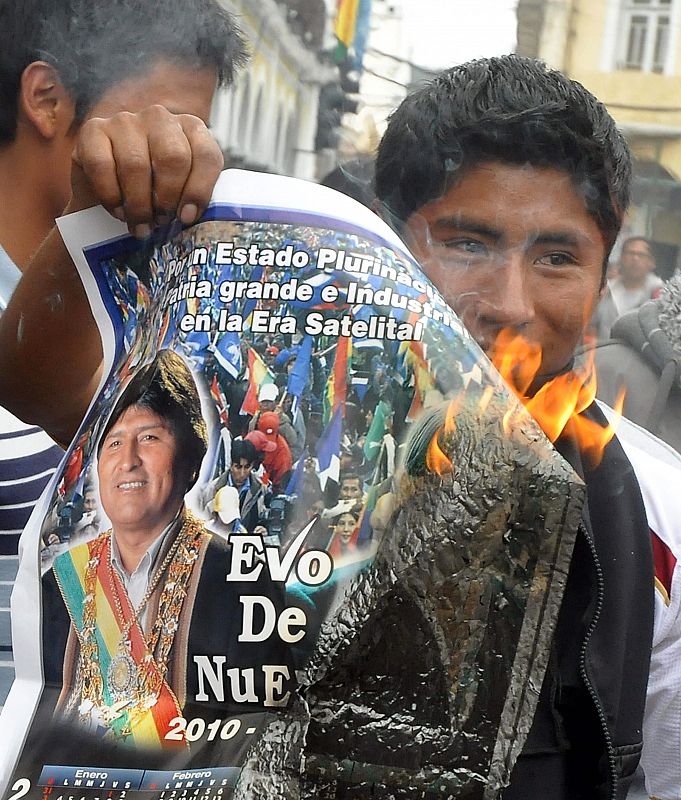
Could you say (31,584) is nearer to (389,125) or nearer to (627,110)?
(389,125)

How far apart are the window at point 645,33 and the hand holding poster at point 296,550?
0.51 meters

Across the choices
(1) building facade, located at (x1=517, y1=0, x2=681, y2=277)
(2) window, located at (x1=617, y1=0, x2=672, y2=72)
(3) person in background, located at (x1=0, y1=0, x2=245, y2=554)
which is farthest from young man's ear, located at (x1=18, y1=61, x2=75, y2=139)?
(2) window, located at (x1=617, y1=0, x2=672, y2=72)

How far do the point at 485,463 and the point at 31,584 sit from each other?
46cm

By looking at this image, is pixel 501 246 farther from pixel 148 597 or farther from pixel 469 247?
pixel 148 597

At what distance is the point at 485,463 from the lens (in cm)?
96

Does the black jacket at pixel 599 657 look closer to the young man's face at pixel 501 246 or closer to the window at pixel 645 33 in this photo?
the young man's face at pixel 501 246

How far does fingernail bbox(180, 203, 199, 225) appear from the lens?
3.22 feet

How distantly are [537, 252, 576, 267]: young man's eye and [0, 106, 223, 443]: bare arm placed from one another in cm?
42

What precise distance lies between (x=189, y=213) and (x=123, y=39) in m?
0.31

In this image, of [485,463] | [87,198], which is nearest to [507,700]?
[485,463]

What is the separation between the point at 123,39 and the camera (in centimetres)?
115

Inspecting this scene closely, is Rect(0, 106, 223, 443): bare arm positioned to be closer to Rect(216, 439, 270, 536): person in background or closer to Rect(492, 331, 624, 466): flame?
Rect(216, 439, 270, 536): person in background

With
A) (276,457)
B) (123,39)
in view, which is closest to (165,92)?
(123,39)

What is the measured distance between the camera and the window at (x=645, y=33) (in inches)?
49.7
